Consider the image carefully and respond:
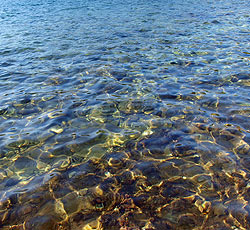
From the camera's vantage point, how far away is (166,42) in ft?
55.0

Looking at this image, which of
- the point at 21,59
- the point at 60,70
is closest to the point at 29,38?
the point at 21,59

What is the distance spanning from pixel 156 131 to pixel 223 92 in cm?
427

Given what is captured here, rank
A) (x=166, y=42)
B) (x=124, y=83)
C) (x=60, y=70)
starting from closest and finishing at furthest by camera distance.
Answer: (x=124, y=83), (x=60, y=70), (x=166, y=42)

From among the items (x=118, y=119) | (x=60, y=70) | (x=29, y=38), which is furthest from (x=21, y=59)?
(x=118, y=119)

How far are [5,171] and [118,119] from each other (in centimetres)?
404

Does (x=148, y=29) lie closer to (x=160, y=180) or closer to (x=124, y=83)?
(x=124, y=83)

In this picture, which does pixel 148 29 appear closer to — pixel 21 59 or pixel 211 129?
pixel 21 59

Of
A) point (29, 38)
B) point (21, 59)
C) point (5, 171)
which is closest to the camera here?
point (5, 171)

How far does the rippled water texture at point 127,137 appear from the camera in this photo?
474cm

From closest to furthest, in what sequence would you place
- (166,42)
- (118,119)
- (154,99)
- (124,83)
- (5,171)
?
(5,171)
(118,119)
(154,99)
(124,83)
(166,42)

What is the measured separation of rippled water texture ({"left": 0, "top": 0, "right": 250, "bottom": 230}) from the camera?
4.74 meters

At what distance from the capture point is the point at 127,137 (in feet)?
23.1

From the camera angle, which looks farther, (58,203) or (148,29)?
(148,29)

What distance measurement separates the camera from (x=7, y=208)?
16.0 ft
